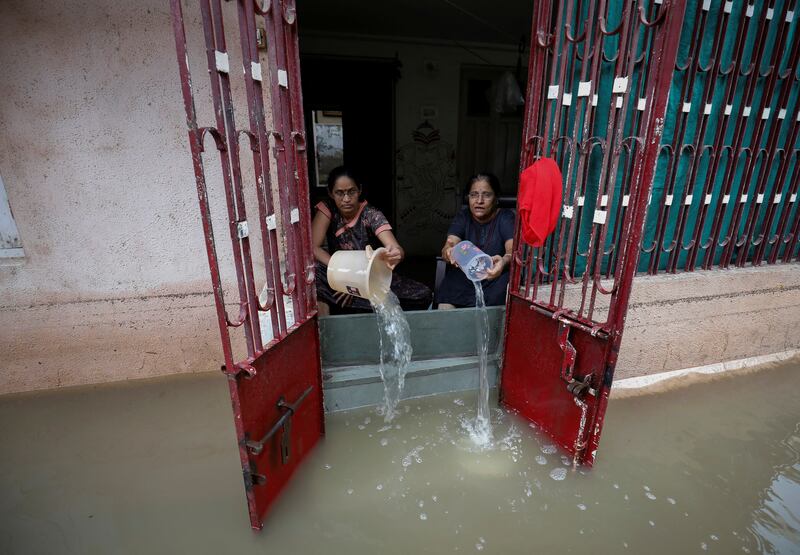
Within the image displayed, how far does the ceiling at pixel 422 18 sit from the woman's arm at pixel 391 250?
8.35 ft

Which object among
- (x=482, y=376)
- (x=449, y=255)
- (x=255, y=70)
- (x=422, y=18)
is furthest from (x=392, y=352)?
(x=422, y=18)

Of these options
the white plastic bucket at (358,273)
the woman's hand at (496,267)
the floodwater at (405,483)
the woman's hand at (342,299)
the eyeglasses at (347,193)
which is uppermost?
the eyeglasses at (347,193)

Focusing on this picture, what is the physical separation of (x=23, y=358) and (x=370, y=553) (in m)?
2.67

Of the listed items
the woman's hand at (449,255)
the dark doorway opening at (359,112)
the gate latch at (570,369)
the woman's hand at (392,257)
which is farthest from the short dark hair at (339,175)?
the dark doorway opening at (359,112)

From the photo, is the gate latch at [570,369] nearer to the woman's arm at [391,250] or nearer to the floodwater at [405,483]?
the floodwater at [405,483]

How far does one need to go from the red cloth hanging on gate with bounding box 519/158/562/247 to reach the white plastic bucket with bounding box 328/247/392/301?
760mm

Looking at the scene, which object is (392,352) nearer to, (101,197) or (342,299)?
(342,299)

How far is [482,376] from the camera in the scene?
2.70 m

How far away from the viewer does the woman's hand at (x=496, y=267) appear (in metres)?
2.53

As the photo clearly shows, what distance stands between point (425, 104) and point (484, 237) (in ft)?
11.2

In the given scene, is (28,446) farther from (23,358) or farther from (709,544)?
(709,544)

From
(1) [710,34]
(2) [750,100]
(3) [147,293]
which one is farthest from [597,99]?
(3) [147,293]

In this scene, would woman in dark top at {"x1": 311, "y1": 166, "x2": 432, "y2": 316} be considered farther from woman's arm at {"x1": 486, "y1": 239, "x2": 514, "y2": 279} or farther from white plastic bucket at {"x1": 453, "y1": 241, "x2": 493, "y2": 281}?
woman's arm at {"x1": 486, "y1": 239, "x2": 514, "y2": 279}

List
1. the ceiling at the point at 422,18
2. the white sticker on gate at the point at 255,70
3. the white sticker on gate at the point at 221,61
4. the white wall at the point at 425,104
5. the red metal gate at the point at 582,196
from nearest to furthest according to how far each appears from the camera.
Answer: the white sticker on gate at the point at 221,61, the white sticker on gate at the point at 255,70, the red metal gate at the point at 582,196, the ceiling at the point at 422,18, the white wall at the point at 425,104
